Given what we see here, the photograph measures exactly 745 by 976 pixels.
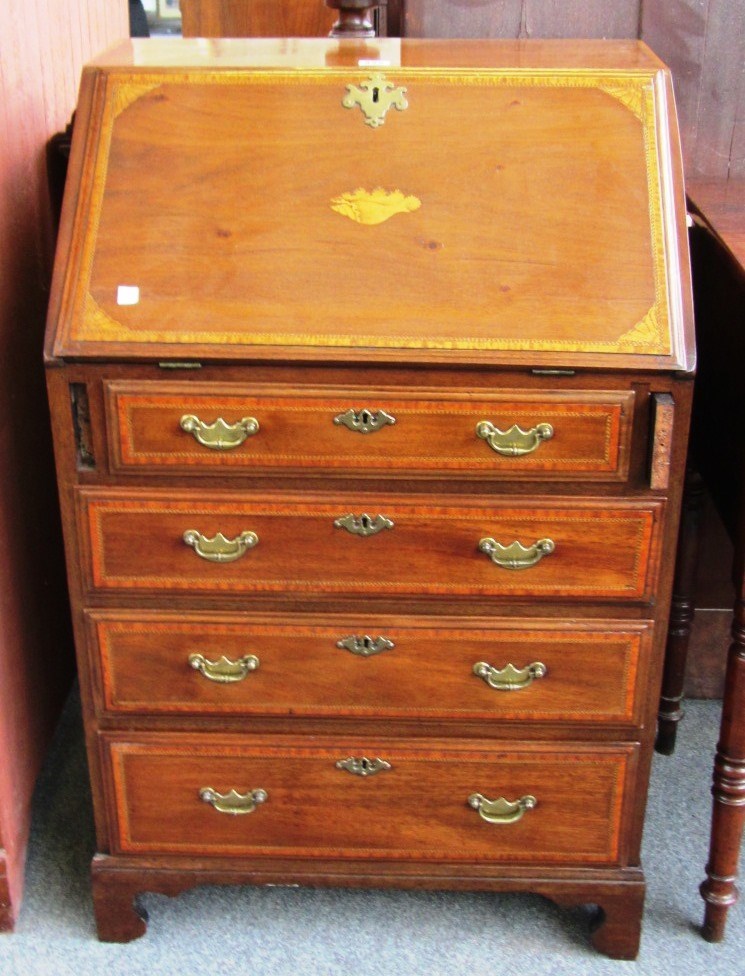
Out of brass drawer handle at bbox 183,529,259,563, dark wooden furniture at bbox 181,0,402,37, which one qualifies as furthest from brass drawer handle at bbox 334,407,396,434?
dark wooden furniture at bbox 181,0,402,37

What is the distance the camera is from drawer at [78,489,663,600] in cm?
156

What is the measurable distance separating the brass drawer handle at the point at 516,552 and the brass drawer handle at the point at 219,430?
0.35 metres

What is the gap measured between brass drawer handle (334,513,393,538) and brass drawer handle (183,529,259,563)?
12cm

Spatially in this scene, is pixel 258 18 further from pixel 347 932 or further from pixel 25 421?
pixel 347 932

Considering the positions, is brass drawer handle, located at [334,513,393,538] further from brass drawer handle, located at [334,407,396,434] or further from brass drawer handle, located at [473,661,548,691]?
brass drawer handle, located at [473,661,548,691]

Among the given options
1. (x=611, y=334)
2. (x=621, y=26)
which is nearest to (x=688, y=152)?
(x=621, y=26)

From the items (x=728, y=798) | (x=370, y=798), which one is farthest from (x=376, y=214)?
(x=728, y=798)

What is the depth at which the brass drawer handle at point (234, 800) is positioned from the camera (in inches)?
68.6

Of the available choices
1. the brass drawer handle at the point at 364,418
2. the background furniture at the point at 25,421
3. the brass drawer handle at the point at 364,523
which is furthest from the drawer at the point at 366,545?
the background furniture at the point at 25,421

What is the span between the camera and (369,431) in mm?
1513

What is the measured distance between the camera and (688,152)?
84.3 inches

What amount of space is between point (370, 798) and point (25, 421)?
85cm

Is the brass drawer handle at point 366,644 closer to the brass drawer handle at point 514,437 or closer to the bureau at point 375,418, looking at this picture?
the bureau at point 375,418

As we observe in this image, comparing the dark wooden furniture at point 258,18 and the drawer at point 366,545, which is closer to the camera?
the drawer at point 366,545
